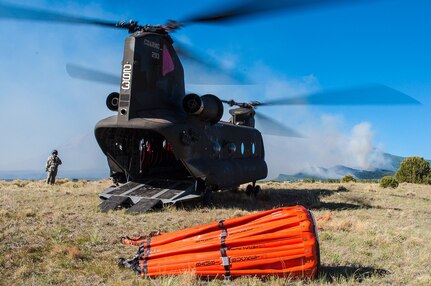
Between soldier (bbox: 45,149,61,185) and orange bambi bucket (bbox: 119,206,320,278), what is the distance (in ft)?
56.7

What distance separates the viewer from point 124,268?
18.4 ft

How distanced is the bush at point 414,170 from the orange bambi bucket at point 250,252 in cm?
3451

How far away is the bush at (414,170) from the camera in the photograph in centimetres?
3566

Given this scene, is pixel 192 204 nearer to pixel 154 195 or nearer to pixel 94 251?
pixel 154 195

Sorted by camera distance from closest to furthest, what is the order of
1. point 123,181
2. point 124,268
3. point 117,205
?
point 124,268 < point 117,205 < point 123,181

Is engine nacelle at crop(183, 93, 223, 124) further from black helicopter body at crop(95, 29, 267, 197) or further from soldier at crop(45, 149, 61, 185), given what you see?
soldier at crop(45, 149, 61, 185)

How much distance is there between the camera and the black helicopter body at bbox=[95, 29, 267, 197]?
1184cm

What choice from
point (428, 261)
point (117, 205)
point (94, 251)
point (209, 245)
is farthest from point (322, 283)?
point (117, 205)

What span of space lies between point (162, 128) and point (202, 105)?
1.62 m

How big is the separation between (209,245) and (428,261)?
400 centimetres

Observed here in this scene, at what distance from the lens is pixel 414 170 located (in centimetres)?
3600

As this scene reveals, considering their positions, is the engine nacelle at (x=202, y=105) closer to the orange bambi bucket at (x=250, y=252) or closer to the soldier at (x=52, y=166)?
the orange bambi bucket at (x=250, y=252)

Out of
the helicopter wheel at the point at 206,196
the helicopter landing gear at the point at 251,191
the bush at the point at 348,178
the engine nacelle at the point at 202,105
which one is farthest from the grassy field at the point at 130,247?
the bush at the point at 348,178

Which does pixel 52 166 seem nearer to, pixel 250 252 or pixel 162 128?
pixel 162 128
